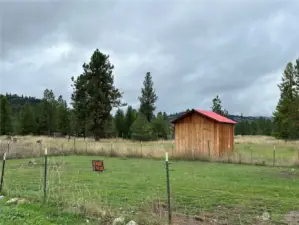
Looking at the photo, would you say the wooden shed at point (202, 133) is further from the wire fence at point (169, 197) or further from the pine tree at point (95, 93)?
the pine tree at point (95, 93)

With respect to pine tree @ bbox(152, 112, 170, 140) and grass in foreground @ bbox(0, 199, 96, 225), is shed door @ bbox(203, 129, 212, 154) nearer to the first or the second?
grass in foreground @ bbox(0, 199, 96, 225)

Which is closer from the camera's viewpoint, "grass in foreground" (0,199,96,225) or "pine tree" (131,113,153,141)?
"grass in foreground" (0,199,96,225)

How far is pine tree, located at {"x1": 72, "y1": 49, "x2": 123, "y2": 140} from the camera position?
4294cm

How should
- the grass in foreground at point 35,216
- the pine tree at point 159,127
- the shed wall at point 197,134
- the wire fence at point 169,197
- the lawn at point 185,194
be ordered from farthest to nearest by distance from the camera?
the pine tree at point 159,127 < the shed wall at point 197,134 < the lawn at point 185,194 < the wire fence at point 169,197 < the grass in foreground at point 35,216

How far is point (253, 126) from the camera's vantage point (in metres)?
72.4

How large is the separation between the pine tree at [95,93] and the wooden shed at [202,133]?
20.4 metres

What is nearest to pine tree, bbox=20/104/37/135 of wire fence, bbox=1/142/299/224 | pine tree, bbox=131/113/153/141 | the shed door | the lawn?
pine tree, bbox=131/113/153/141

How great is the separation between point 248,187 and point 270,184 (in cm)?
125

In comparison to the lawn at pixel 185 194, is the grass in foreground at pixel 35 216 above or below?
above

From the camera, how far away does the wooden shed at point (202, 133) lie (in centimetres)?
2290

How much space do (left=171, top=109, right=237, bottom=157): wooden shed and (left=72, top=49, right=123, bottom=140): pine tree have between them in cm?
2043

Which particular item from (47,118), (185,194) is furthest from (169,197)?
(47,118)

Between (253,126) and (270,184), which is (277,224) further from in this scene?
(253,126)

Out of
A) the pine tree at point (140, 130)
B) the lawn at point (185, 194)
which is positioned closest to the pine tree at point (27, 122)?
the pine tree at point (140, 130)
